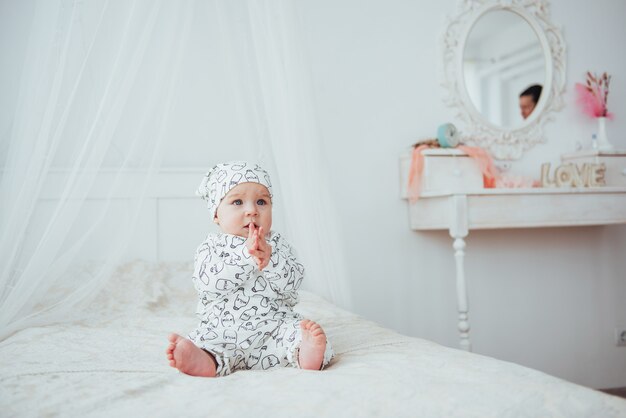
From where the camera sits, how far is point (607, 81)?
3.80 meters

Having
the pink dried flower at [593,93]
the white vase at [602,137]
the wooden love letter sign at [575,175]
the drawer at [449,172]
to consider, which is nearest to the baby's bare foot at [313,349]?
the drawer at [449,172]

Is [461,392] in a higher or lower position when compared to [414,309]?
higher

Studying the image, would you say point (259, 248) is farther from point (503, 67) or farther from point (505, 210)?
point (503, 67)

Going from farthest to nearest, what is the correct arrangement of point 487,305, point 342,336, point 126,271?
point 487,305
point 126,271
point 342,336

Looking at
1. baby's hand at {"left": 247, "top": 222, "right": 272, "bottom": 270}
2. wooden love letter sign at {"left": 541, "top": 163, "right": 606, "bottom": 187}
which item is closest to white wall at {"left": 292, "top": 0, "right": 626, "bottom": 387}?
wooden love letter sign at {"left": 541, "top": 163, "right": 606, "bottom": 187}

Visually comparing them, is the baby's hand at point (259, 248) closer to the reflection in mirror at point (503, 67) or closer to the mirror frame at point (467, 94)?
the mirror frame at point (467, 94)

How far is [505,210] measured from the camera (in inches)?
117

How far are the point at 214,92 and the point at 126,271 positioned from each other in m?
0.98

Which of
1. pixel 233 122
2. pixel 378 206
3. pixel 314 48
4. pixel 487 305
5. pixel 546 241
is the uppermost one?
pixel 314 48

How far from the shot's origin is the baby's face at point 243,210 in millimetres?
1596

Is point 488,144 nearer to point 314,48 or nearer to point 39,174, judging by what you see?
point 314,48

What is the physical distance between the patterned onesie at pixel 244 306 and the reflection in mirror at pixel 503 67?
229 cm

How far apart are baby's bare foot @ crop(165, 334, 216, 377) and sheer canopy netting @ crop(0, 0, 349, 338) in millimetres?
755

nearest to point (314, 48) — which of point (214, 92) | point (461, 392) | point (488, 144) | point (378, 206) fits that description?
point (214, 92)
